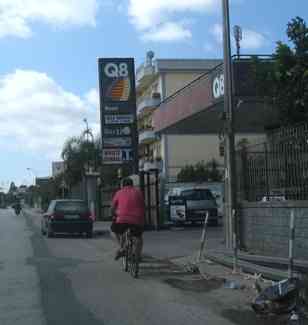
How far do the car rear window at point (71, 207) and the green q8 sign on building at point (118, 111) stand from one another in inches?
76.7

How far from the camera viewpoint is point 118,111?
89.0 feet

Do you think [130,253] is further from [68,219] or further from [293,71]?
[68,219]

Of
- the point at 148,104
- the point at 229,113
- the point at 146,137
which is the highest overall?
the point at 148,104

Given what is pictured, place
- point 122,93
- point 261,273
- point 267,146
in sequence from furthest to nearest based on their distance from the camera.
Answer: point 122,93 → point 267,146 → point 261,273

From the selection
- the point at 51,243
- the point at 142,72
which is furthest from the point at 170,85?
the point at 51,243

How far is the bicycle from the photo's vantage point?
41.5ft

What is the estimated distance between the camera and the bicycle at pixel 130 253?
1266cm

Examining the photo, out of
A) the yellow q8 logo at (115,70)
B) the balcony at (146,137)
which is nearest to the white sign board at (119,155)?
the yellow q8 logo at (115,70)

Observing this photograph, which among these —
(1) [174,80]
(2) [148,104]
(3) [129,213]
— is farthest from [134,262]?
(2) [148,104]

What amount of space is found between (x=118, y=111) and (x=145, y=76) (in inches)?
1784

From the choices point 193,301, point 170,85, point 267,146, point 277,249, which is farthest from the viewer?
point 170,85

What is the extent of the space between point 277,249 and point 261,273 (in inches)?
107

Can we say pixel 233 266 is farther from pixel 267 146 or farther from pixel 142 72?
pixel 142 72

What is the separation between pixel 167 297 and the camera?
407 inches
